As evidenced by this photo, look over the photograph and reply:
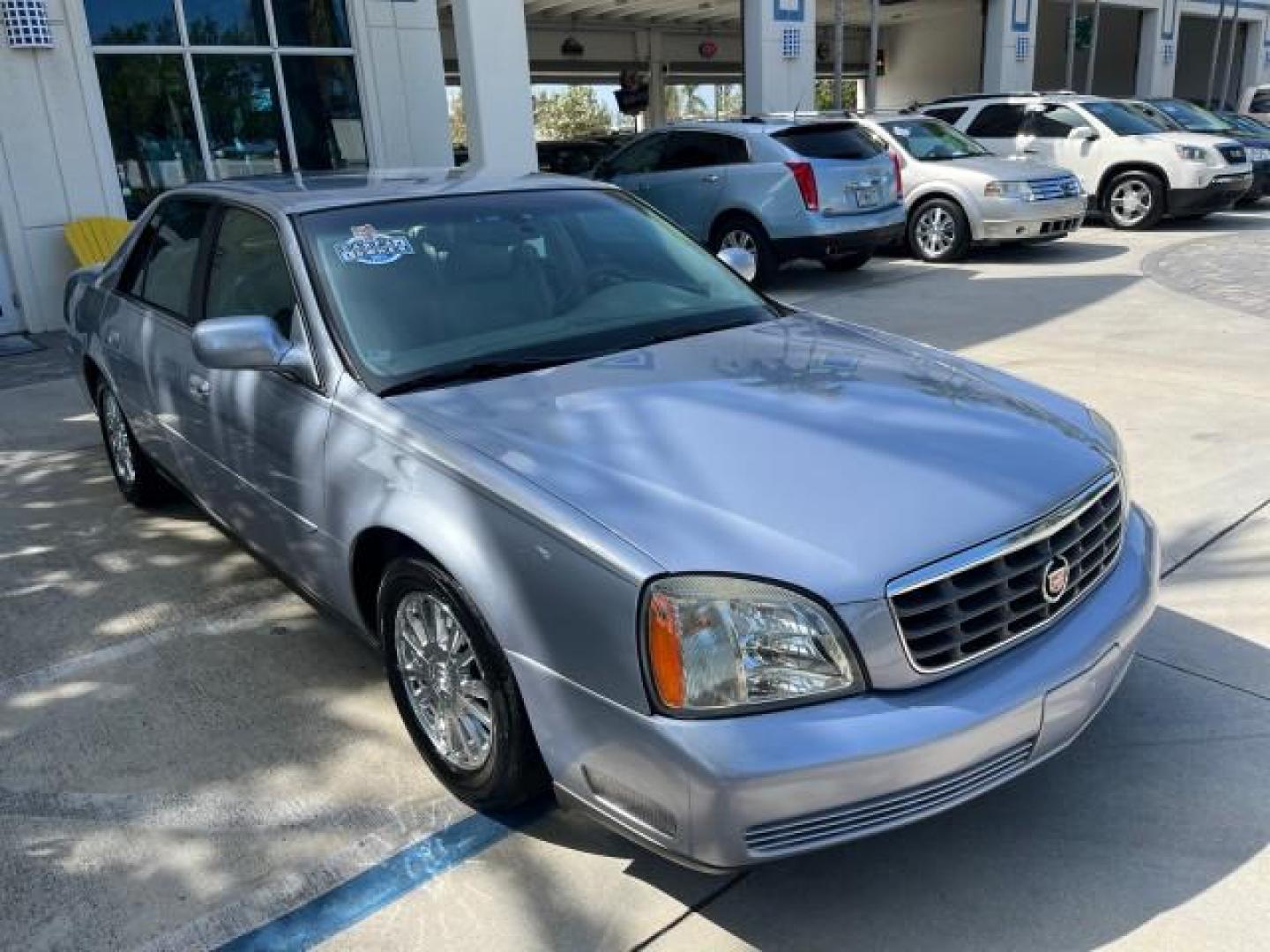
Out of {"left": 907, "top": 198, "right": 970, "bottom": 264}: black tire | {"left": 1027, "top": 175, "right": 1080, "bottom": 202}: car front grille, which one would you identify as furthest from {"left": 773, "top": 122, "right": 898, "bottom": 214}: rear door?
{"left": 1027, "top": 175, "right": 1080, "bottom": 202}: car front grille

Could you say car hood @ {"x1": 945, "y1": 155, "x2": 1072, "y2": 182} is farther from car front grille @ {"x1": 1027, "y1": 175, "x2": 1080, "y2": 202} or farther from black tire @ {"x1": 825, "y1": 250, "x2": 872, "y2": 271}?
black tire @ {"x1": 825, "y1": 250, "x2": 872, "y2": 271}

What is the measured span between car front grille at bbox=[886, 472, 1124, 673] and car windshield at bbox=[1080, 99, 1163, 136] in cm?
1283

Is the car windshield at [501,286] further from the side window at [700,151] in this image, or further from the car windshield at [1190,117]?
the car windshield at [1190,117]

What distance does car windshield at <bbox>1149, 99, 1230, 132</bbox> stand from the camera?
15070 millimetres

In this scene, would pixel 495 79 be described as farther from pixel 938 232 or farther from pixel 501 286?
pixel 501 286

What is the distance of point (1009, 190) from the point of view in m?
11.3

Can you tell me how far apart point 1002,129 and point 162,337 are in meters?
12.7

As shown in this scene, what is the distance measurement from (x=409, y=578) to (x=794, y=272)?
9.94 m

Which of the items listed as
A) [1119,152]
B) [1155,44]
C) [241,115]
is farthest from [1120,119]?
[1155,44]

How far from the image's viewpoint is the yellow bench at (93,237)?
9.84 m

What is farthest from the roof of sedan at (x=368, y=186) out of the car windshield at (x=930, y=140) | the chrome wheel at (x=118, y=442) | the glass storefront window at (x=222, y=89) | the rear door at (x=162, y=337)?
the car windshield at (x=930, y=140)

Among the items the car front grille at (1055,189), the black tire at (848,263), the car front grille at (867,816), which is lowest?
the black tire at (848,263)

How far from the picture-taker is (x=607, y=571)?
2.21 m

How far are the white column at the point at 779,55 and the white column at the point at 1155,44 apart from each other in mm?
13050
